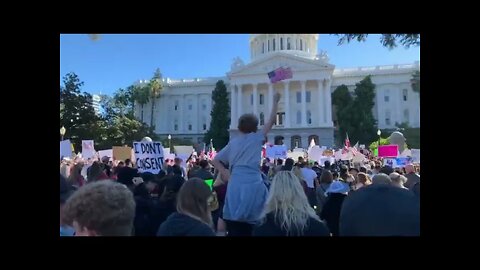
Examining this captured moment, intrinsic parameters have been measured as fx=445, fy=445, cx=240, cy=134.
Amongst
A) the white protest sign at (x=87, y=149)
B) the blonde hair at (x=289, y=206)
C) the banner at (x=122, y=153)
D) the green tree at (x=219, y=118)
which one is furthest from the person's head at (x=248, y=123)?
the green tree at (x=219, y=118)

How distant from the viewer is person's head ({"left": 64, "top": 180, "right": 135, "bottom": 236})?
2752 mm

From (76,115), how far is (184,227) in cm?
2946

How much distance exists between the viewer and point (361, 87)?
64750mm

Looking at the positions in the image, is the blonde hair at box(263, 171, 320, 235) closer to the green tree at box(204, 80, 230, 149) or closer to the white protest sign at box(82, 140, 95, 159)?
the white protest sign at box(82, 140, 95, 159)

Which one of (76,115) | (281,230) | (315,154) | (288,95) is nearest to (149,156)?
(281,230)

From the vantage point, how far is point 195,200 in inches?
131

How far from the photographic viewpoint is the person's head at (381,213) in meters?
2.97

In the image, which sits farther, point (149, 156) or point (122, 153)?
point (122, 153)

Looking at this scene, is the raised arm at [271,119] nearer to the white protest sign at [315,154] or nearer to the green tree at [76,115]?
the white protest sign at [315,154]

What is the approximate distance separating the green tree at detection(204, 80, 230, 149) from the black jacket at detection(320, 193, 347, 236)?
59.5 m

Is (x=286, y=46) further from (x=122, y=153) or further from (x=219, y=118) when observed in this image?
(x=122, y=153)

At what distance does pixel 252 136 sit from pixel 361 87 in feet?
207

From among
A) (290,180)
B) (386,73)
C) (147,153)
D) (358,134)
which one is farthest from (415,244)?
(386,73)
